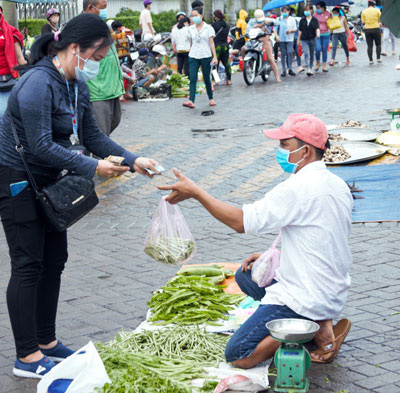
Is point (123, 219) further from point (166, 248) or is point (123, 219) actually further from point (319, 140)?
point (319, 140)

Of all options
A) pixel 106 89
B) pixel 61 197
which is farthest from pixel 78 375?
pixel 106 89

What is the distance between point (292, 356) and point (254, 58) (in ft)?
49.5

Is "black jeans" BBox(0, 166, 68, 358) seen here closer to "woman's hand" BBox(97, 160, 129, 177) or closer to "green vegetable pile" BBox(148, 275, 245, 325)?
"woman's hand" BBox(97, 160, 129, 177)

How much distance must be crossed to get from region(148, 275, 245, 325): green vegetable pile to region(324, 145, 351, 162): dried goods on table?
4.47 metres

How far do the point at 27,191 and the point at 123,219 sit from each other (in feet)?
11.6

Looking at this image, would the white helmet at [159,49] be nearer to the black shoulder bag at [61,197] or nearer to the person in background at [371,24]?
the person in background at [371,24]

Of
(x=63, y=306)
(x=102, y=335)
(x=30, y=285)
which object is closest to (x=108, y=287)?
(x=63, y=306)

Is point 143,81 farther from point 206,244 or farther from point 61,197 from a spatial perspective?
point 61,197

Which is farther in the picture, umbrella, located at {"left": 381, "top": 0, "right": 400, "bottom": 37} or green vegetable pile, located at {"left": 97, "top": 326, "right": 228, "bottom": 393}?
umbrella, located at {"left": 381, "top": 0, "right": 400, "bottom": 37}

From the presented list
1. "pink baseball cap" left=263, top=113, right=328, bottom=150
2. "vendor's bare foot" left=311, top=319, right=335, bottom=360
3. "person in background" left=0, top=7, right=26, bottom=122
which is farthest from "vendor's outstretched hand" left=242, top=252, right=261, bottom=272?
"person in background" left=0, top=7, right=26, bottom=122

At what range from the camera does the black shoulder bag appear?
3.89m

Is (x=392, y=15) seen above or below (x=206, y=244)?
above

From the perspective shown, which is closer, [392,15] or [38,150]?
[38,150]

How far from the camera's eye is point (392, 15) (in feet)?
23.4
